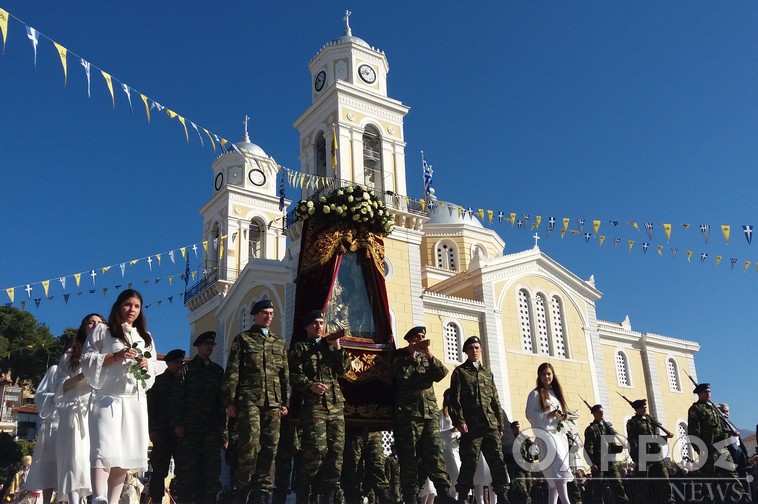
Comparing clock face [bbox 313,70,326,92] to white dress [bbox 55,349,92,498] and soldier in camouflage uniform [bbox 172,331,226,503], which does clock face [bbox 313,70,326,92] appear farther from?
white dress [bbox 55,349,92,498]

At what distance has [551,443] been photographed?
802 cm

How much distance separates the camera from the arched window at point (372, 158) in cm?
2592

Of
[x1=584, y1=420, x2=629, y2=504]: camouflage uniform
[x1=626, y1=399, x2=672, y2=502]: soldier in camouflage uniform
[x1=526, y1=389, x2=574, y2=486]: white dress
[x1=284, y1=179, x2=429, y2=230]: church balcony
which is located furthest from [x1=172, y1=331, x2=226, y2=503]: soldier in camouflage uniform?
[x1=284, y1=179, x2=429, y2=230]: church balcony

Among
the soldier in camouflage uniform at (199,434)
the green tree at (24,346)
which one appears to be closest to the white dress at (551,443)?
the soldier in camouflage uniform at (199,434)

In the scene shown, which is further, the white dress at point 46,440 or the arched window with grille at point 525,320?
the arched window with grille at point 525,320

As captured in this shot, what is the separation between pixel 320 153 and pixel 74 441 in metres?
22.7

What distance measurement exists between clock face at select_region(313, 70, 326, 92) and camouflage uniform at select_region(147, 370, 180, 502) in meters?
20.9

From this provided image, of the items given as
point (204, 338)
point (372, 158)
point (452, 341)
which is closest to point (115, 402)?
point (204, 338)

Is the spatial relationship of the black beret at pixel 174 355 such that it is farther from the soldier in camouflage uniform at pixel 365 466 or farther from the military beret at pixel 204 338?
the soldier in camouflage uniform at pixel 365 466

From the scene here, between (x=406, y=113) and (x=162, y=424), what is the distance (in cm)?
2144

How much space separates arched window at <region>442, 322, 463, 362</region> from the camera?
25.7m

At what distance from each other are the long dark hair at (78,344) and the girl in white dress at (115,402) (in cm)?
17

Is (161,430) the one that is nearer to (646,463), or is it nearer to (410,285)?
(646,463)

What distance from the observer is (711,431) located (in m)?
10.1
